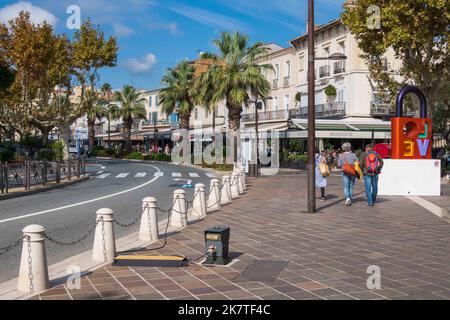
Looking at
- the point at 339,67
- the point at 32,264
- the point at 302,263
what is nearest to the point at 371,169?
the point at 302,263

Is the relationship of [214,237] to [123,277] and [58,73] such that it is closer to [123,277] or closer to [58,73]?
[123,277]

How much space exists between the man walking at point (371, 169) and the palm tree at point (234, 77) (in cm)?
1881

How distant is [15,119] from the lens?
147 feet

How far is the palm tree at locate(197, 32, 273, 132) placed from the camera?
112 feet

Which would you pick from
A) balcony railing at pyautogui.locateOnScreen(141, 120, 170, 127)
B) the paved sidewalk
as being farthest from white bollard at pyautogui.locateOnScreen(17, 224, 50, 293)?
balcony railing at pyautogui.locateOnScreen(141, 120, 170, 127)

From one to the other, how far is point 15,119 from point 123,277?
41938 mm

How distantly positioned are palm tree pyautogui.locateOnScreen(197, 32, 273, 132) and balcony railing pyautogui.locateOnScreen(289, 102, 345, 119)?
33.1 ft

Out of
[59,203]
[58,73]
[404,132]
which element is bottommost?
[59,203]

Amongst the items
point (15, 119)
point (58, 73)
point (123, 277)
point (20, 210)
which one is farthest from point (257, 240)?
point (15, 119)

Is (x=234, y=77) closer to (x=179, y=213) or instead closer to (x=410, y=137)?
(x=410, y=137)

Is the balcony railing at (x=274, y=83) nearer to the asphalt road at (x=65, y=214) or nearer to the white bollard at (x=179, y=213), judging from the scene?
the asphalt road at (x=65, y=214)

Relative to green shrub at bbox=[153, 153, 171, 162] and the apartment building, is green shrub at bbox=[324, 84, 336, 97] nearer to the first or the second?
the apartment building

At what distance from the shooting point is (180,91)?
49.2 m

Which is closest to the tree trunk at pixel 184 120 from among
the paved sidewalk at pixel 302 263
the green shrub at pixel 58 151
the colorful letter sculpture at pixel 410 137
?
the green shrub at pixel 58 151
